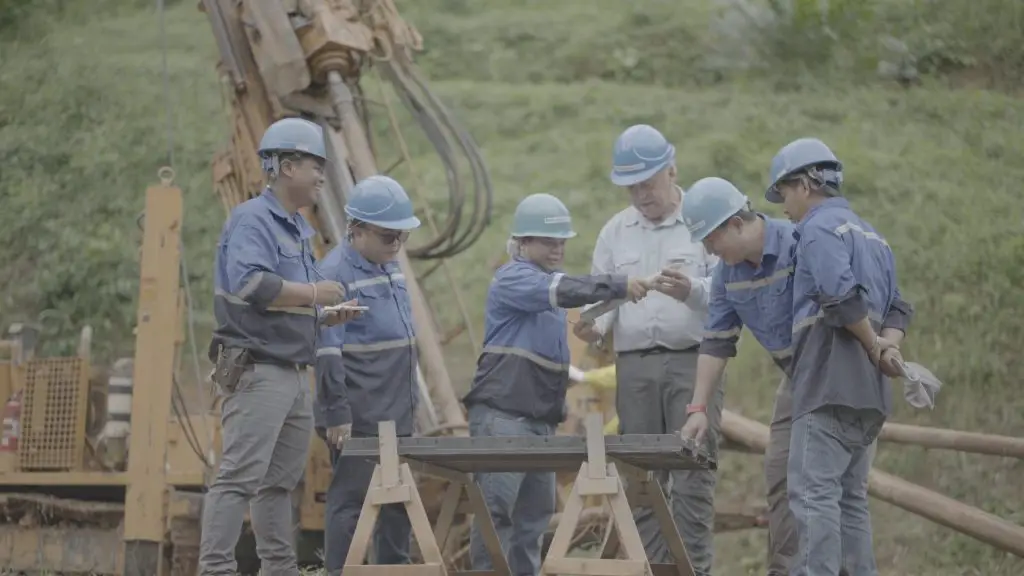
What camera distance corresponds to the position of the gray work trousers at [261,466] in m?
5.69

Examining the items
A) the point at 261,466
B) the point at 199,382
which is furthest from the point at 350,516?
the point at 199,382

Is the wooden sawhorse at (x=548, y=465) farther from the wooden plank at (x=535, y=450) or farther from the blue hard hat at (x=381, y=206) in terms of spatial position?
the blue hard hat at (x=381, y=206)

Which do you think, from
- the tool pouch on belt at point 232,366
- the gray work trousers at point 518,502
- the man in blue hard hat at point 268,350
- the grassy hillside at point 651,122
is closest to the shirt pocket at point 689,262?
the gray work trousers at point 518,502

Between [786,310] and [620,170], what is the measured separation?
1176 millimetres

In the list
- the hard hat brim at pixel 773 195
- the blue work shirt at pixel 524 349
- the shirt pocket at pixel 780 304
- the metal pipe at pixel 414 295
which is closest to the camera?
the hard hat brim at pixel 773 195

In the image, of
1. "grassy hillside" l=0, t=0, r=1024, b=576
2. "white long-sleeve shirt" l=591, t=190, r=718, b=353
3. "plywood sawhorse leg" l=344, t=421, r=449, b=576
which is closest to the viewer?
"plywood sawhorse leg" l=344, t=421, r=449, b=576

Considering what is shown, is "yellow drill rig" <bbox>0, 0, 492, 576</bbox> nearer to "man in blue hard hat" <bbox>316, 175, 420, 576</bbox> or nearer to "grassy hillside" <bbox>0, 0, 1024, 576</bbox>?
"man in blue hard hat" <bbox>316, 175, 420, 576</bbox>

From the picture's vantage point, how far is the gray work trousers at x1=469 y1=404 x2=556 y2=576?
22.0 ft

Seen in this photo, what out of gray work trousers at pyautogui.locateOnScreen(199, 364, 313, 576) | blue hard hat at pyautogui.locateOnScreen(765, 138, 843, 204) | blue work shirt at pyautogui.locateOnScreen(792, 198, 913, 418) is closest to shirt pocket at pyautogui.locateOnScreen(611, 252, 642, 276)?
blue hard hat at pyautogui.locateOnScreen(765, 138, 843, 204)

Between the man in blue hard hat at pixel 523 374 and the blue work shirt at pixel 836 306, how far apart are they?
1.35m

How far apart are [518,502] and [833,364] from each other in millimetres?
1933

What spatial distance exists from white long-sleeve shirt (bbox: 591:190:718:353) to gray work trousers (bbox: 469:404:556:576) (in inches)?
23.8

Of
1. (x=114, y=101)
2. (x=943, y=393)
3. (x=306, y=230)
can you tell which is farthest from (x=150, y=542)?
(x=114, y=101)

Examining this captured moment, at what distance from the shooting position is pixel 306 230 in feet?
20.2
